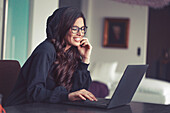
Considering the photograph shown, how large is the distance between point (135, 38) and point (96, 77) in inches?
62.7

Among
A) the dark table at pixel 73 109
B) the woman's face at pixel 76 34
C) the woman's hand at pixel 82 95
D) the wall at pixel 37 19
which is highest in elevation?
the wall at pixel 37 19

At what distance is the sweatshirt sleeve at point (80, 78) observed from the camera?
1.93m

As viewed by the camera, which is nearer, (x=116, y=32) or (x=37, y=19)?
(x=37, y=19)

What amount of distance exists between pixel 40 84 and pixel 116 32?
5.32 m

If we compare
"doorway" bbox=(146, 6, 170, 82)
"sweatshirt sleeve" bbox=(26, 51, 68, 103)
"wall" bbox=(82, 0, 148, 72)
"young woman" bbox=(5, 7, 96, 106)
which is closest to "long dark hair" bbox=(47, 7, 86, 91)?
"young woman" bbox=(5, 7, 96, 106)

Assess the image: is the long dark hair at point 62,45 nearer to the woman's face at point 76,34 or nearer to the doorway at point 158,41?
the woman's face at point 76,34

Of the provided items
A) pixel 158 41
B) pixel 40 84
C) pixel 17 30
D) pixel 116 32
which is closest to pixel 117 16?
pixel 116 32

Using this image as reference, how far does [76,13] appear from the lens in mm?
1900

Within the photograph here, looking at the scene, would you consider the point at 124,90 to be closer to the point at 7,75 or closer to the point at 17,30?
the point at 7,75

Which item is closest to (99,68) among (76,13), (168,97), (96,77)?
(96,77)

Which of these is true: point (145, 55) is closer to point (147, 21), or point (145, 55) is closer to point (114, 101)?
point (147, 21)

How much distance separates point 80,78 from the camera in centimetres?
194

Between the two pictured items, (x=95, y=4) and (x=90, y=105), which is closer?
(x=90, y=105)

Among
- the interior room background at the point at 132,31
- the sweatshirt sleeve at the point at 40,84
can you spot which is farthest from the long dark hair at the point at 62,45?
the interior room background at the point at 132,31
